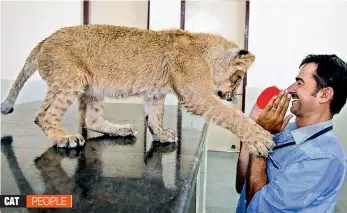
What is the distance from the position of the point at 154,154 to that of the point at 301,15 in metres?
4.62

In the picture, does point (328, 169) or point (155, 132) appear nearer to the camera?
point (328, 169)

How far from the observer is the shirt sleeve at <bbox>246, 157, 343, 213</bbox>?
170 centimetres

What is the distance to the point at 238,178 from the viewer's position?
8.05ft

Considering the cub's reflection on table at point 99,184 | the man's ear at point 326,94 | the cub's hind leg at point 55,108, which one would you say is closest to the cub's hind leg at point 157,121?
the cub's reflection on table at point 99,184

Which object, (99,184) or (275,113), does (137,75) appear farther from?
(99,184)

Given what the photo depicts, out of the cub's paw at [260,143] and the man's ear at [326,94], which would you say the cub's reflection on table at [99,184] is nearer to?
the cub's paw at [260,143]

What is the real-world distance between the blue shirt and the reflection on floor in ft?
7.33

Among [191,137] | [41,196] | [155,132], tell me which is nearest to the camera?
[41,196]

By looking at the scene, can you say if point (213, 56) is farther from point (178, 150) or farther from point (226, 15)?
point (226, 15)

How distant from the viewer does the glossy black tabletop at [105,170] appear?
4.05ft

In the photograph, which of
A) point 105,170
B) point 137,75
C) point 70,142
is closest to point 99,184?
point 105,170

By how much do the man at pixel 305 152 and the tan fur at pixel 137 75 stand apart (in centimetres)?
12

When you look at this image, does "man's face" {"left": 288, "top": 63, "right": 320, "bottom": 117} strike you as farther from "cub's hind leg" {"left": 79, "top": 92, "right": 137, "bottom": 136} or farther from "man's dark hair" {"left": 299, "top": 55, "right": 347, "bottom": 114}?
"cub's hind leg" {"left": 79, "top": 92, "right": 137, "bottom": 136}

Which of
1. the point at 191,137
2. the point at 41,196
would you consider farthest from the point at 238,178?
the point at 41,196
